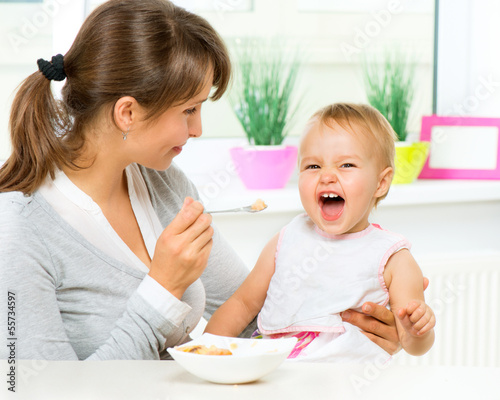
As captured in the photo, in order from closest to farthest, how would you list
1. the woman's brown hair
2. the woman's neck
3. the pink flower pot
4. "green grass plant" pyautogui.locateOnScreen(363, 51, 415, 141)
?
the woman's brown hair < the woman's neck < the pink flower pot < "green grass plant" pyautogui.locateOnScreen(363, 51, 415, 141)

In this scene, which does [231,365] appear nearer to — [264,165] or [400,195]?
[264,165]

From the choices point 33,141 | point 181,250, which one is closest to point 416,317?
point 181,250

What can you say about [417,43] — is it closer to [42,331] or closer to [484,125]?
[484,125]

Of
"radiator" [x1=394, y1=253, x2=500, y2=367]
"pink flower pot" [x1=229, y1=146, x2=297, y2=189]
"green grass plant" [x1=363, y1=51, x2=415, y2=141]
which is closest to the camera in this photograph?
"pink flower pot" [x1=229, y1=146, x2=297, y2=189]

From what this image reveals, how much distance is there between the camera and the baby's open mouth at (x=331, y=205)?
143cm

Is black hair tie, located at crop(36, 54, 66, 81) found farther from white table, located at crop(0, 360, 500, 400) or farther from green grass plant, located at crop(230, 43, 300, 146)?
green grass plant, located at crop(230, 43, 300, 146)

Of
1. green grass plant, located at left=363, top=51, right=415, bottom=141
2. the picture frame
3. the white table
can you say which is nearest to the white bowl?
the white table

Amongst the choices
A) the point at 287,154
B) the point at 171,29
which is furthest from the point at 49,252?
the point at 287,154

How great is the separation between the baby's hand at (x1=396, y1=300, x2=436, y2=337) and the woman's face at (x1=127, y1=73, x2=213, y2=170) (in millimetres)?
594

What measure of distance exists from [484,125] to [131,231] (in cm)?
168

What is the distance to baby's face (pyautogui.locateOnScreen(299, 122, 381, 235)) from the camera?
4.65ft

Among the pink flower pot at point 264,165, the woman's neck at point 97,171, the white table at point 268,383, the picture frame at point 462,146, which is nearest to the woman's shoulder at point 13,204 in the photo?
the woman's neck at point 97,171

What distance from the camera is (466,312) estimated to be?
2.46m

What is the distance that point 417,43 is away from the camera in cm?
271
